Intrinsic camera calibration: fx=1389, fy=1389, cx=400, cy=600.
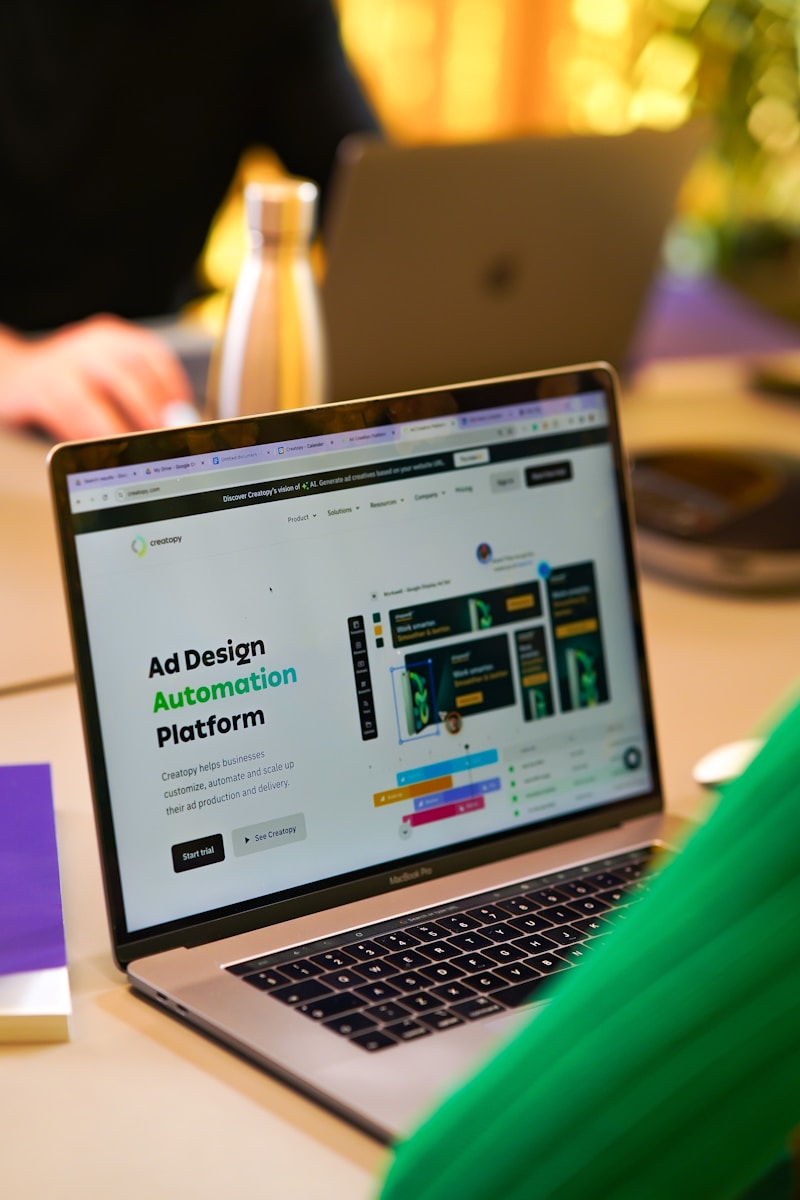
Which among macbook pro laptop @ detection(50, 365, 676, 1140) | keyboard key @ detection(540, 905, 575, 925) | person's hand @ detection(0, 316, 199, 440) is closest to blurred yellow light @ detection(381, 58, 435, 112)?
person's hand @ detection(0, 316, 199, 440)

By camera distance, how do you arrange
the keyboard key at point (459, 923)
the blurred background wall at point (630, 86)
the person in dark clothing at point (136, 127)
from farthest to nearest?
1. the blurred background wall at point (630, 86)
2. the person in dark clothing at point (136, 127)
3. the keyboard key at point (459, 923)

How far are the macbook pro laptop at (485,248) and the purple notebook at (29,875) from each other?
720 mm

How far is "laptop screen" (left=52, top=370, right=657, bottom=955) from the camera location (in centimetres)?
72

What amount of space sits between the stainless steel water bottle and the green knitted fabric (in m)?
0.88

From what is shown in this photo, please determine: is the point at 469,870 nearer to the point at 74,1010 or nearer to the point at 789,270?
the point at 74,1010

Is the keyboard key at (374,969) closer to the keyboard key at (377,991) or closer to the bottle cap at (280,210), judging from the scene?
the keyboard key at (377,991)

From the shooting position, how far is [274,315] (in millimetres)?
1237

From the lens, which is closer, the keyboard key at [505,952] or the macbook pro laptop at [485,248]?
the keyboard key at [505,952]

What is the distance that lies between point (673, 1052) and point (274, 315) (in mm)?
922

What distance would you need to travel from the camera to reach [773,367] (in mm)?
2059

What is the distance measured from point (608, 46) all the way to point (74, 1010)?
11.8 feet

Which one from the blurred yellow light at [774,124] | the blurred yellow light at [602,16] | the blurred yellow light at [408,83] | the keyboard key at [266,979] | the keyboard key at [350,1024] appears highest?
the blurred yellow light at [602,16]

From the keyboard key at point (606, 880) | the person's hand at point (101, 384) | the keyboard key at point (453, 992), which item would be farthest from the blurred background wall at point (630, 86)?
the keyboard key at point (453, 992)

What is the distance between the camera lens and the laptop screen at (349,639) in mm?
725
